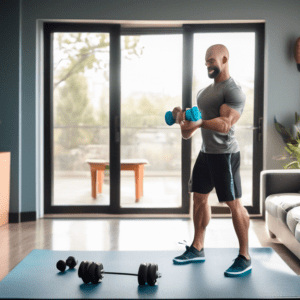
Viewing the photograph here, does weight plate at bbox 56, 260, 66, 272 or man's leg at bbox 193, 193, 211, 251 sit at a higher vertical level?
man's leg at bbox 193, 193, 211, 251

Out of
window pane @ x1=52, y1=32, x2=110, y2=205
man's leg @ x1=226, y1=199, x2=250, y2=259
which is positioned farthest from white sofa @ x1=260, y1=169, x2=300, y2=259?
window pane @ x1=52, y1=32, x2=110, y2=205

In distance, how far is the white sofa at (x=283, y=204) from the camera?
2273 millimetres

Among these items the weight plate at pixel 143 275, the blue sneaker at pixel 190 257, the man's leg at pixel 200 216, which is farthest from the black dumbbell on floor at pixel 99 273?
the man's leg at pixel 200 216

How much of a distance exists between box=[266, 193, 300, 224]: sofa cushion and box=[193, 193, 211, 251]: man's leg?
60 cm

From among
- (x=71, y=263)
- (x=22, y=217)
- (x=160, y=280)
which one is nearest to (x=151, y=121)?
(x=22, y=217)

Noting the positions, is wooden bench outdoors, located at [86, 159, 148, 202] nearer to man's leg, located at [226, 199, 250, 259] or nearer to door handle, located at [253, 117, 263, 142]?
door handle, located at [253, 117, 263, 142]

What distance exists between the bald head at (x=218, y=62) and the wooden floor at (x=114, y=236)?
1357 mm

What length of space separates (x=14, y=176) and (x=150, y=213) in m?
1.52

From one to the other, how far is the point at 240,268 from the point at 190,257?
1.16 ft

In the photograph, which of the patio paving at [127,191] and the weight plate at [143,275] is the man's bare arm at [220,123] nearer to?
the weight plate at [143,275]

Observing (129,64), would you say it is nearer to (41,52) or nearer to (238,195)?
(41,52)

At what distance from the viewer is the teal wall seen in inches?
139

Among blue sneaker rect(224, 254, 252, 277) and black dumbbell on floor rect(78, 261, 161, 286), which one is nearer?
black dumbbell on floor rect(78, 261, 161, 286)

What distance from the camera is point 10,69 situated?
11.4 feet
